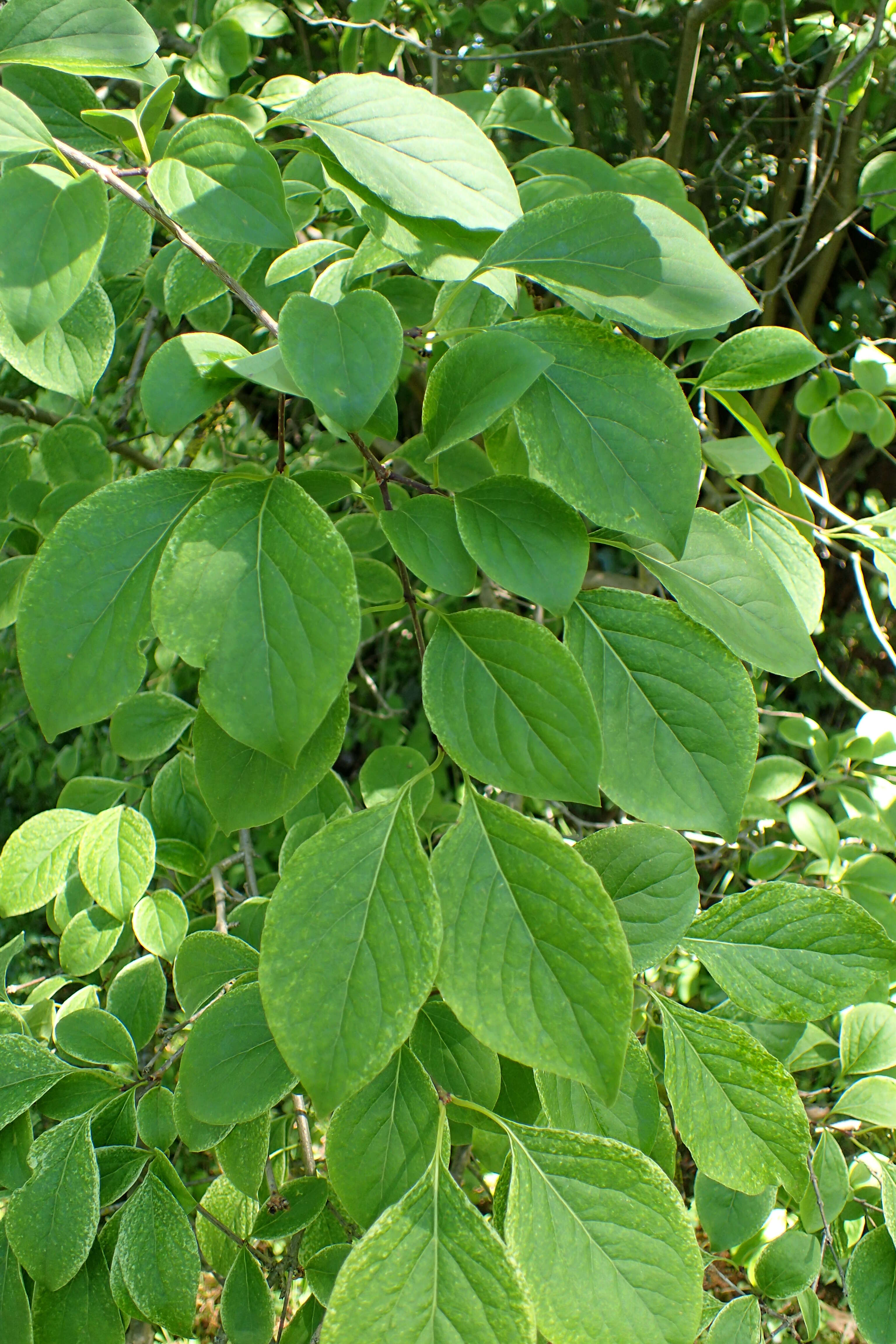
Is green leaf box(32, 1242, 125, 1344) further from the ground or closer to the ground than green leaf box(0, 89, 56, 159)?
closer to the ground

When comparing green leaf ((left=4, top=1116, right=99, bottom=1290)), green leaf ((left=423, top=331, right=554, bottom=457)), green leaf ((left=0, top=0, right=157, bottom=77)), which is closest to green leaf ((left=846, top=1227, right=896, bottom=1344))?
green leaf ((left=4, top=1116, right=99, bottom=1290))

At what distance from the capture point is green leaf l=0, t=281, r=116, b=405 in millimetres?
438

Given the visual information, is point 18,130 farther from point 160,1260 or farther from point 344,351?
point 160,1260

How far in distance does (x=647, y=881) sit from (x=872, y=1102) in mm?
289

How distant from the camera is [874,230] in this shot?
1.48 m

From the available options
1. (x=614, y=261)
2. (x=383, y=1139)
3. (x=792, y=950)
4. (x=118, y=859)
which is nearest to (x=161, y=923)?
(x=118, y=859)

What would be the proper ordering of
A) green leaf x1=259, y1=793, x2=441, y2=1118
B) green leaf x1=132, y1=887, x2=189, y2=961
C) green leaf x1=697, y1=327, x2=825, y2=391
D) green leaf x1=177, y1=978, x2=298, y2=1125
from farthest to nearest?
green leaf x1=132, y1=887, x2=189, y2=961
green leaf x1=697, y1=327, x2=825, y2=391
green leaf x1=177, y1=978, x2=298, y2=1125
green leaf x1=259, y1=793, x2=441, y2=1118

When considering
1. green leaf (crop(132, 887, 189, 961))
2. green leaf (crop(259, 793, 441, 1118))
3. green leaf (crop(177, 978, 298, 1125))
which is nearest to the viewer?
green leaf (crop(259, 793, 441, 1118))

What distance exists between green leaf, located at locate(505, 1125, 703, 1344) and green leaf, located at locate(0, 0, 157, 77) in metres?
0.53

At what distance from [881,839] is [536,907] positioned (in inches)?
23.2

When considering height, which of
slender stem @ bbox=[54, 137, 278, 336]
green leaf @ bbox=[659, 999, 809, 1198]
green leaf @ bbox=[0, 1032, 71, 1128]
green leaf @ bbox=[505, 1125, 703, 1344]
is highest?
slender stem @ bbox=[54, 137, 278, 336]

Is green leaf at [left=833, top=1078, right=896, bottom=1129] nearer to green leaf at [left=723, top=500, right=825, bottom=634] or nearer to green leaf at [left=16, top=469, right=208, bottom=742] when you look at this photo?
green leaf at [left=723, top=500, right=825, bottom=634]

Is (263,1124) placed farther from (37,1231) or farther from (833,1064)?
Result: (833,1064)

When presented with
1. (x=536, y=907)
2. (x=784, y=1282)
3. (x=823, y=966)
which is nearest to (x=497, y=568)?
(x=536, y=907)
